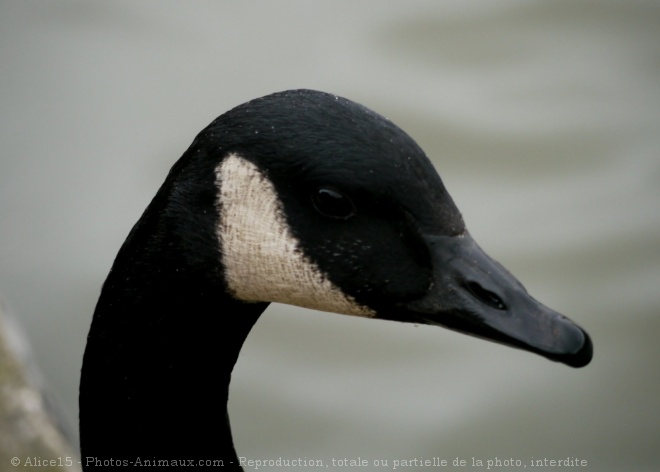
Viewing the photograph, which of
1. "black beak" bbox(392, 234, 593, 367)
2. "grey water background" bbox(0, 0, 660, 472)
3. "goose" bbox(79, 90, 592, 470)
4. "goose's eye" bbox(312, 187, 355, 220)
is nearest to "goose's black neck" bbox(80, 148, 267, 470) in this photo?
"goose" bbox(79, 90, 592, 470)

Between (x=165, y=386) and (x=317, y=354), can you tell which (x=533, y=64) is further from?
(x=165, y=386)

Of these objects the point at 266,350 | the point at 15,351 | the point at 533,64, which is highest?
the point at 533,64

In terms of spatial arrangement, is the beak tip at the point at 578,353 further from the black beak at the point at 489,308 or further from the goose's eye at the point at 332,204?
the goose's eye at the point at 332,204

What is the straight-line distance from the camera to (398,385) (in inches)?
190

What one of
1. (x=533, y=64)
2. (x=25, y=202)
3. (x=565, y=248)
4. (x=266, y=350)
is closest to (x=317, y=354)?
(x=266, y=350)

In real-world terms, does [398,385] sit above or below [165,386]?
above

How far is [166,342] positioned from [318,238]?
0.50 m

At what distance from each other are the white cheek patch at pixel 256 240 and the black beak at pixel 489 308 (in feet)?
0.77

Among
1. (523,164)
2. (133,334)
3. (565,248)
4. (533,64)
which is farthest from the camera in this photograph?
(533,64)

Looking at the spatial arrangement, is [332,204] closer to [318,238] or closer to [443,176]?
[318,238]

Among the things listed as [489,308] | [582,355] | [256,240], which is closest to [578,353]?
[582,355]

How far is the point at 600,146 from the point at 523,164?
1.55 ft

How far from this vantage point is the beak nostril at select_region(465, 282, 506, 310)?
228 cm

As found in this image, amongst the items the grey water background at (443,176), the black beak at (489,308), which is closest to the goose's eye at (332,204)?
the black beak at (489,308)
